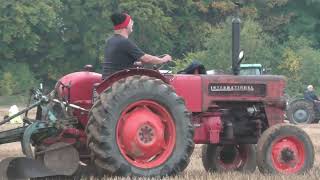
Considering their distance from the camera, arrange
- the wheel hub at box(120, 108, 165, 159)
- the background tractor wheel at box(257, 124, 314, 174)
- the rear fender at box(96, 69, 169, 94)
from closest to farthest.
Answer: the wheel hub at box(120, 108, 165, 159) → the rear fender at box(96, 69, 169, 94) → the background tractor wheel at box(257, 124, 314, 174)

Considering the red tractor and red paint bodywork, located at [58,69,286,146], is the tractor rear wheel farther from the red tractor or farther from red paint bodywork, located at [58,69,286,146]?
red paint bodywork, located at [58,69,286,146]

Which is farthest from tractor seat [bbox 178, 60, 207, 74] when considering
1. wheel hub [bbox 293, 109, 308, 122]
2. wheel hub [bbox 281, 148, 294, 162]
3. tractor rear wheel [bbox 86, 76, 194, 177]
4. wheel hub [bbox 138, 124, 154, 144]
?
wheel hub [bbox 293, 109, 308, 122]

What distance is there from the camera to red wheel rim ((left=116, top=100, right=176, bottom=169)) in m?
7.18

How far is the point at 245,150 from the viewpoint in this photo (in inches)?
360

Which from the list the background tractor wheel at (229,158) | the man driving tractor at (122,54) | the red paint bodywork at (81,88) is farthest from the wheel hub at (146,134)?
the background tractor wheel at (229,158)

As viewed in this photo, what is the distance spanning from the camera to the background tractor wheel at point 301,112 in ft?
80.2

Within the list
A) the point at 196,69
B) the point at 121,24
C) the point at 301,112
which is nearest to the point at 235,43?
the point at 196,69

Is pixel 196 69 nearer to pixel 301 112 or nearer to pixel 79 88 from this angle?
pixel 79 88

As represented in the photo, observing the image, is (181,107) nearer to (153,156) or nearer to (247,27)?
(153,156)

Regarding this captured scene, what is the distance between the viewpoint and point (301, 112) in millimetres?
24812

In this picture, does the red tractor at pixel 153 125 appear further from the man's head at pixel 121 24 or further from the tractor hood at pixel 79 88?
the man's head at pixel 121 24

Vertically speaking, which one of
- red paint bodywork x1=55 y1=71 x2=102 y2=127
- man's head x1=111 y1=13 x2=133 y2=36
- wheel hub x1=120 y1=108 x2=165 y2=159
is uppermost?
man's head x1=111 y1=13 x2=133 y2=36

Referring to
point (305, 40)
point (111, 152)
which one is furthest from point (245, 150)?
point (305, 40)

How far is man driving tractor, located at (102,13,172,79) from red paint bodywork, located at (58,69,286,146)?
20 centimetres
